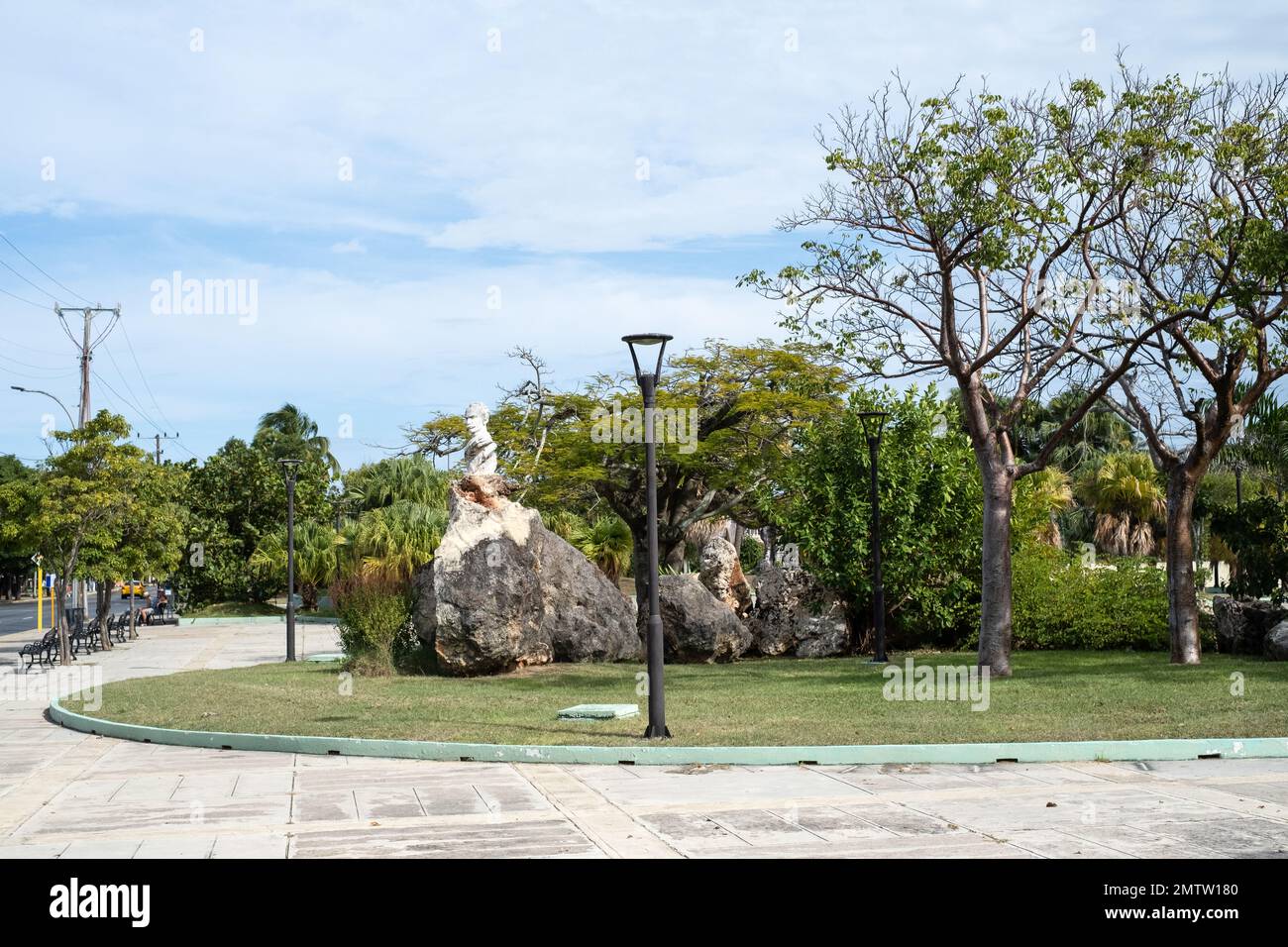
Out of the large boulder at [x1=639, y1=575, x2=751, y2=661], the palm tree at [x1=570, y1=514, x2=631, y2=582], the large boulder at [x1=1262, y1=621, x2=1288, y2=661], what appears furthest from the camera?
the palm tree at [x1=570, y1=514, x2=631, y2=582]

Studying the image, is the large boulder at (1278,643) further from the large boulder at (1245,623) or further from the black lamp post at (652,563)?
the black lamp post at (652,563)

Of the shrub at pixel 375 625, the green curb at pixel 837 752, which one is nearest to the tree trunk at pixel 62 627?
the shrub at pixel 375 625

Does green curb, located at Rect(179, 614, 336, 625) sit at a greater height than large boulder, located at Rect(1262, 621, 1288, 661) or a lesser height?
lesser

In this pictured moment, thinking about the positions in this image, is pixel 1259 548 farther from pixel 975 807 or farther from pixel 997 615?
pixel 975 807

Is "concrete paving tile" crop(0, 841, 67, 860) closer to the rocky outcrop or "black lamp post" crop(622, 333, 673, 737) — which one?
"black lamp post" crop(622, 333, 673, 737)

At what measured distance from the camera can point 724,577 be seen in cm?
2717

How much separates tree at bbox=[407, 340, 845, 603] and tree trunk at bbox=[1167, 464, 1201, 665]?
10.9 m

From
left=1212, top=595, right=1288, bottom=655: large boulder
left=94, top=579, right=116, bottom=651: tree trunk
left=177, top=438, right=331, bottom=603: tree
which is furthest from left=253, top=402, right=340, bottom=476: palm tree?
left=1212, top=595, right=1288, bottom=655: large boulder

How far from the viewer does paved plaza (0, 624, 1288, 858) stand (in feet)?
26.9

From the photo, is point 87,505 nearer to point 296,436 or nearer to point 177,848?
point 177,848

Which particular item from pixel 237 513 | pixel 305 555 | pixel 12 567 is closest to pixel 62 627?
pixel 305 555

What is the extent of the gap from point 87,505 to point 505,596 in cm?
1015

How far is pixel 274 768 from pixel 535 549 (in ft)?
35.2

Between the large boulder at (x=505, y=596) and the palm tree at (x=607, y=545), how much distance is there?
18.7m
